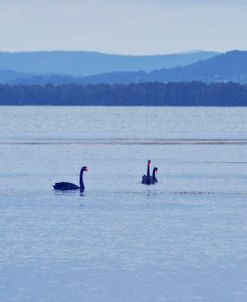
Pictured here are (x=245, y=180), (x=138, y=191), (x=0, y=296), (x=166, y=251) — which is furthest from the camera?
(x=245, y=180)

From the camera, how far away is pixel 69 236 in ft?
110

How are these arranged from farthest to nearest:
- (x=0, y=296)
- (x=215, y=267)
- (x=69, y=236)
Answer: (x=69, y=236) < (x=215, y=267) < (x=0, y=296)

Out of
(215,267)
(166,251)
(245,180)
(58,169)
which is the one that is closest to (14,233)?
(166,251)

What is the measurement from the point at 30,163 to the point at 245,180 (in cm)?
1323

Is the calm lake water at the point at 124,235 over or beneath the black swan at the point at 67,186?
beneath

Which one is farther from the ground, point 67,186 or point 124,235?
point 67,186

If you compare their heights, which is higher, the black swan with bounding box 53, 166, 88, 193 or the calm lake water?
the black swan with bounding box 53, 166, 88, 193

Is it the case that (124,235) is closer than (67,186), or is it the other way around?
(124,235)

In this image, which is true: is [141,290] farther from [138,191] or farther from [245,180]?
[245,180]

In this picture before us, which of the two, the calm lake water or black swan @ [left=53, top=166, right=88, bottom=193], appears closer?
the calm lake water

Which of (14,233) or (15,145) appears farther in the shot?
(15,145)

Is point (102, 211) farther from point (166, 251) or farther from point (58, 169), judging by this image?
point (58, 169)

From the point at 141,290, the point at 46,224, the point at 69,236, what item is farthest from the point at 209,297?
the point at 46,224

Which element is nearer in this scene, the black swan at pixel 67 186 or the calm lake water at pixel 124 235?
the calm lake water at pixel 124 235
